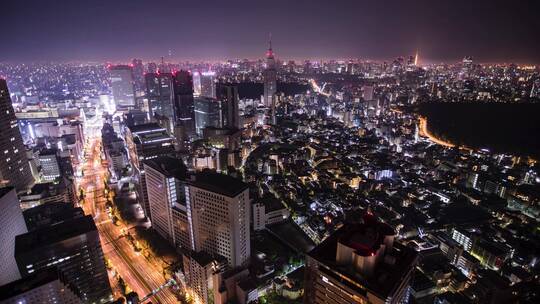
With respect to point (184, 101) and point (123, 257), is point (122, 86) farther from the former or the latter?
point (123, 257)

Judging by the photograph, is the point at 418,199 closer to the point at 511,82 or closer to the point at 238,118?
the point at 238,118

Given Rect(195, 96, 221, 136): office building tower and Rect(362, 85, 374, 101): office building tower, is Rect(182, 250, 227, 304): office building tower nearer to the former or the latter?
Rect(195, 96, 221, 136): office building tower

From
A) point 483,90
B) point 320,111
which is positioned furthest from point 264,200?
point 483,90

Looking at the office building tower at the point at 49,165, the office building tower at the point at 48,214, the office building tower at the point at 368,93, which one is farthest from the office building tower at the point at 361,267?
the office building tower at the point at 368,93

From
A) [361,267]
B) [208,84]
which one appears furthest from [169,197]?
[208,84]

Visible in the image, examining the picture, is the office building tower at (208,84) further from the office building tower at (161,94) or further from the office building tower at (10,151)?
the office building tower at (10,151)

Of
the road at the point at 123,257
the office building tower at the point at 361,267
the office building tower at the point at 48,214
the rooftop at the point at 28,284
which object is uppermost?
the office building tower at the point at 361,267

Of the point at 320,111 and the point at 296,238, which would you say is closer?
the point at 296,238
